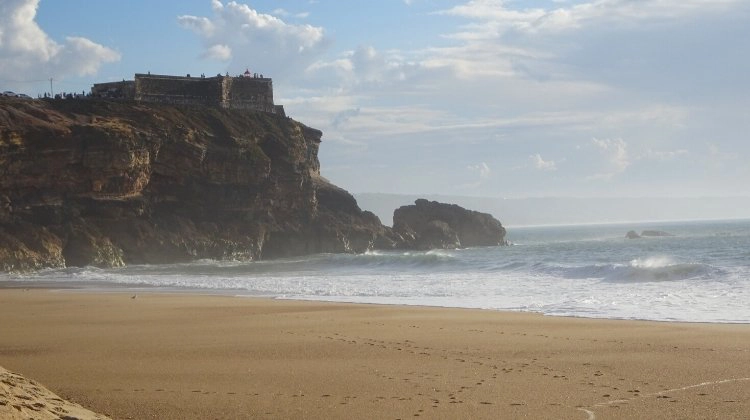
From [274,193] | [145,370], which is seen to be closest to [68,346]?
[145,370]

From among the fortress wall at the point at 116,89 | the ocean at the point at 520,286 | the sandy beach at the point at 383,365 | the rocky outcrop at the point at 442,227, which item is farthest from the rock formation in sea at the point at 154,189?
the sandy beach at the point at 383,365

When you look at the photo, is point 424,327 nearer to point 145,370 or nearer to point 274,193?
point 145,370

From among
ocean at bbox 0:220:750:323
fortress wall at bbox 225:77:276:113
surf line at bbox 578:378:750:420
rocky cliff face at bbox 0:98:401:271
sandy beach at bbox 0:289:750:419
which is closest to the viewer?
surf line at bbox 578:378:750:420

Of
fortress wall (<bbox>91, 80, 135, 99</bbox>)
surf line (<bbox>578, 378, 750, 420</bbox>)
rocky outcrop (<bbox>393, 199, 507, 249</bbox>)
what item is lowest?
surf line (<bbox>578, 378, 750, 420</bbox>)

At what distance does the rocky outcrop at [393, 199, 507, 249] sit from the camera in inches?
2766

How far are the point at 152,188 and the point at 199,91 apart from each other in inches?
389

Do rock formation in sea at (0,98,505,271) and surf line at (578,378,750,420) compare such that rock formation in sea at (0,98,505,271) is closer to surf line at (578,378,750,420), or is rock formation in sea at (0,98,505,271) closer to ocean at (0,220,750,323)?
ocean at (0,220,750,323)

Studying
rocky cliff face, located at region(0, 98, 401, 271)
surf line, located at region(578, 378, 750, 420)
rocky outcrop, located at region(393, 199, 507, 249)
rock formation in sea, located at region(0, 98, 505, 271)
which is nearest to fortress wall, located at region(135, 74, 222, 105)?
rock formation in sea, located at region(0, 98, 505, 271)

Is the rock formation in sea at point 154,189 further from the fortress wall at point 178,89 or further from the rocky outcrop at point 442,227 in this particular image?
the rocky outcrop at point 442,227

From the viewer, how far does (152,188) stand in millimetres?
47906

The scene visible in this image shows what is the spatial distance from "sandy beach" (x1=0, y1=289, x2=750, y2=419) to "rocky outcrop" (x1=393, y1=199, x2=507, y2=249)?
Answer: 52.8 meters

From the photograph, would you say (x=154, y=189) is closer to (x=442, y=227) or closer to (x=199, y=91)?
(x=199, y=91)

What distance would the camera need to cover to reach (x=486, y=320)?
1445 cm

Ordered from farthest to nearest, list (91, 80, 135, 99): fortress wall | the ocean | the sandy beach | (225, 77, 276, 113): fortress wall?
(225, 77, 276, 113): fortress wall → (91, 80, 135, 99): fortress wall → the ocean → the sandy beach
